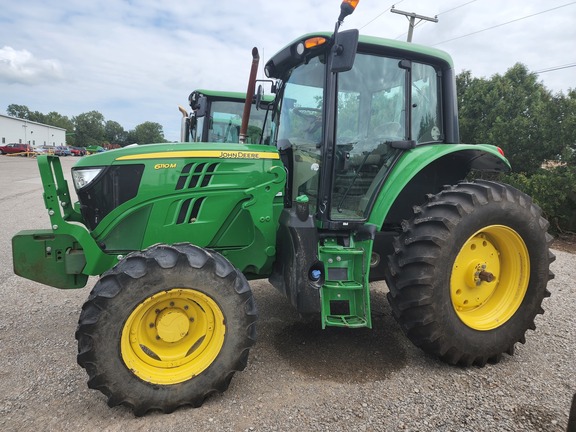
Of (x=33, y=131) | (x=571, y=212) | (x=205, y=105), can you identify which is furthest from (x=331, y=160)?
(x=33, y=131)

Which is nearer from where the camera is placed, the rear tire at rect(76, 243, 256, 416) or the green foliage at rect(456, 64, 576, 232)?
the rear tire at rect(76, 243, 256, 416)

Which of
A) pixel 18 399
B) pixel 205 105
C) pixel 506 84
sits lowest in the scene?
pixel 18 399

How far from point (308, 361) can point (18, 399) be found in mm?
1876

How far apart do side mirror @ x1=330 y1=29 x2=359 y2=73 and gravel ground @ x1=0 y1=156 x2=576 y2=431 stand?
209 centimetres

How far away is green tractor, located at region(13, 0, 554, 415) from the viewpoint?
8.17ft

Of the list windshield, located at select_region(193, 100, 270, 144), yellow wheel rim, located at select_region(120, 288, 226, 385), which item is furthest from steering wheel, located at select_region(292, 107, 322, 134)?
windshield, located at select_region(193, 100, 270, 144)

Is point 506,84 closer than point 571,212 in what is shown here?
No

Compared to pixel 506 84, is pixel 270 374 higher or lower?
lower

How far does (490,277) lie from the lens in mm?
2973

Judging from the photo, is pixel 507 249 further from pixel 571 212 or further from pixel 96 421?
pixel 571 212

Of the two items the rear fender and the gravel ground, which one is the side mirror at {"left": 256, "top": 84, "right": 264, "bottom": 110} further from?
the gravel ground

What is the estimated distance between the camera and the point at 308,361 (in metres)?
3.04

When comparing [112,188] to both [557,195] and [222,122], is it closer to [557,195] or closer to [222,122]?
[222,122]

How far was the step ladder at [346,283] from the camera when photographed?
284 cm
